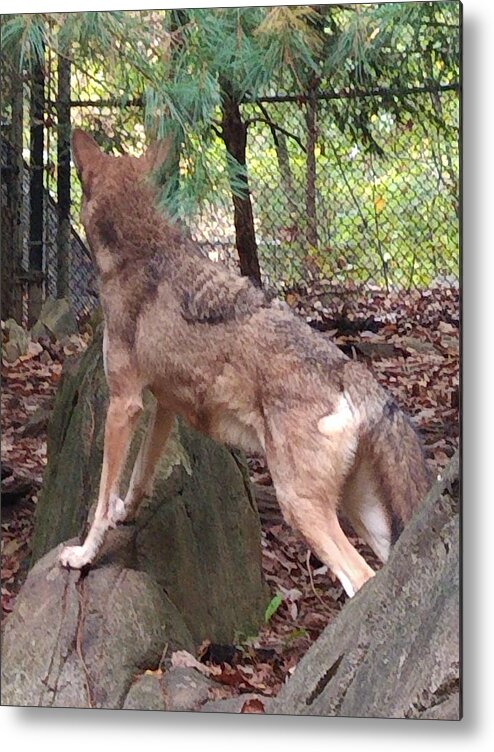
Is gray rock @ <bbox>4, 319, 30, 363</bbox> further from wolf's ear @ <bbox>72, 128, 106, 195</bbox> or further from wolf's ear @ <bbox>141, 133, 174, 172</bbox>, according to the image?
wolf's ear @ <bbox>141, 133, 174, 172</bbox>

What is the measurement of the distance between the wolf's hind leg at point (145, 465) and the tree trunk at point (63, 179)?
40 cm

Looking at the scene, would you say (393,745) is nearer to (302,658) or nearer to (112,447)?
(302,658)

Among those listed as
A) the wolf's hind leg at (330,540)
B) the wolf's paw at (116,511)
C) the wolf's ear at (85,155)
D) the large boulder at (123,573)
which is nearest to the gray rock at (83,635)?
the large boulder at (123,573)

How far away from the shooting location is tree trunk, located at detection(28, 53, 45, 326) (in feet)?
11.1

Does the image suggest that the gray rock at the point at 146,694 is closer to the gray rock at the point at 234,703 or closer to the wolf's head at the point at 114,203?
the gray rock at the point at 234,703

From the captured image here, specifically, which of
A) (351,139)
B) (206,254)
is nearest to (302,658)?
(206,254)

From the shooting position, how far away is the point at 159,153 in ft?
11.0

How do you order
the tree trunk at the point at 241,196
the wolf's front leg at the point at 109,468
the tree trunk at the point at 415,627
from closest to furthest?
the tree trunk at the point at 415,627 < the tree trunk at the point at 241,196 < the wolf's front leg at the point at 109,468

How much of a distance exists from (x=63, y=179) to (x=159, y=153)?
0.26m

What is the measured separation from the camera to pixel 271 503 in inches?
129

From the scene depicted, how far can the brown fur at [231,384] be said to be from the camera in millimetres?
3238

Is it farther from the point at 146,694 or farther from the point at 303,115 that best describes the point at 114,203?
the point at 146,694

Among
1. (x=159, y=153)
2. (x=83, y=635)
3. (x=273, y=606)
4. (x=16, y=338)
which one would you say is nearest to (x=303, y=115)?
(x=159, y=153)

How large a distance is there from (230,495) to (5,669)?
76 centimetres
